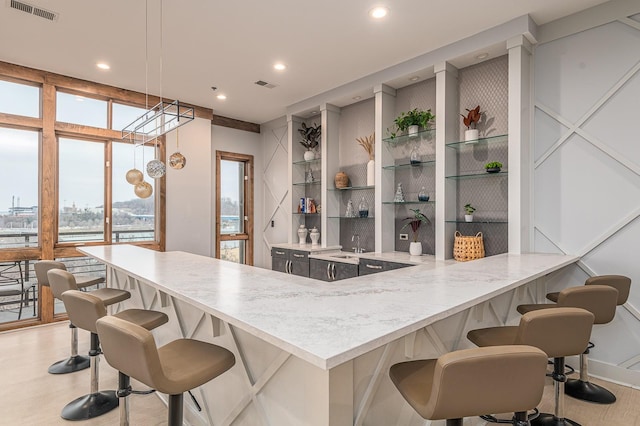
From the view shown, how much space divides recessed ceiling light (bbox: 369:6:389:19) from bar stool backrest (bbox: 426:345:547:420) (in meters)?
2.89

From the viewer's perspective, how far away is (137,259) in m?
3.01

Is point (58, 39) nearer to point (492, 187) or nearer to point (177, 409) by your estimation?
point (177, 409)

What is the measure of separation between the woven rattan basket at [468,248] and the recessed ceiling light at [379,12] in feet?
7.50

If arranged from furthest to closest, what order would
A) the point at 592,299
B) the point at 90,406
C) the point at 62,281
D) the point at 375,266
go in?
1. the point at 375,266
2. the point at 62,281
3. the point at 90,406
4. the point at 592,299

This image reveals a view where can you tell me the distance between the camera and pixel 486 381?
3.76 ft

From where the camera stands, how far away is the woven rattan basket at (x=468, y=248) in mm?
3561

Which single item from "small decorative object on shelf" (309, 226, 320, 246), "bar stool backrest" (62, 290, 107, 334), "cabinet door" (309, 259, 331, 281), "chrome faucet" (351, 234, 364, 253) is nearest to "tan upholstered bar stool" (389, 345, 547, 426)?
"bar stool backrest" (62, 290, 107, 334)

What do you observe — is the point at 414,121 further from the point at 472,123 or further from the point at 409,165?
the point at 472,123

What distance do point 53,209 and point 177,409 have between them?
13.4 feet

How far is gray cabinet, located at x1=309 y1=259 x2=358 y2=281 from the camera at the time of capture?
4.20 meters

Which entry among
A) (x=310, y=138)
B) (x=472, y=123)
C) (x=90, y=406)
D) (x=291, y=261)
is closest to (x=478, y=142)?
(x=472, y=123)

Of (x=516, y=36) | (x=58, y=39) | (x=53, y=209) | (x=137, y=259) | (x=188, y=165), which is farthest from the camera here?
(x=188, y=165)

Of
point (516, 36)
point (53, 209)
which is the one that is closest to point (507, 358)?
point (516, 36)

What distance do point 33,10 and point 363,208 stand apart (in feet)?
13.2
